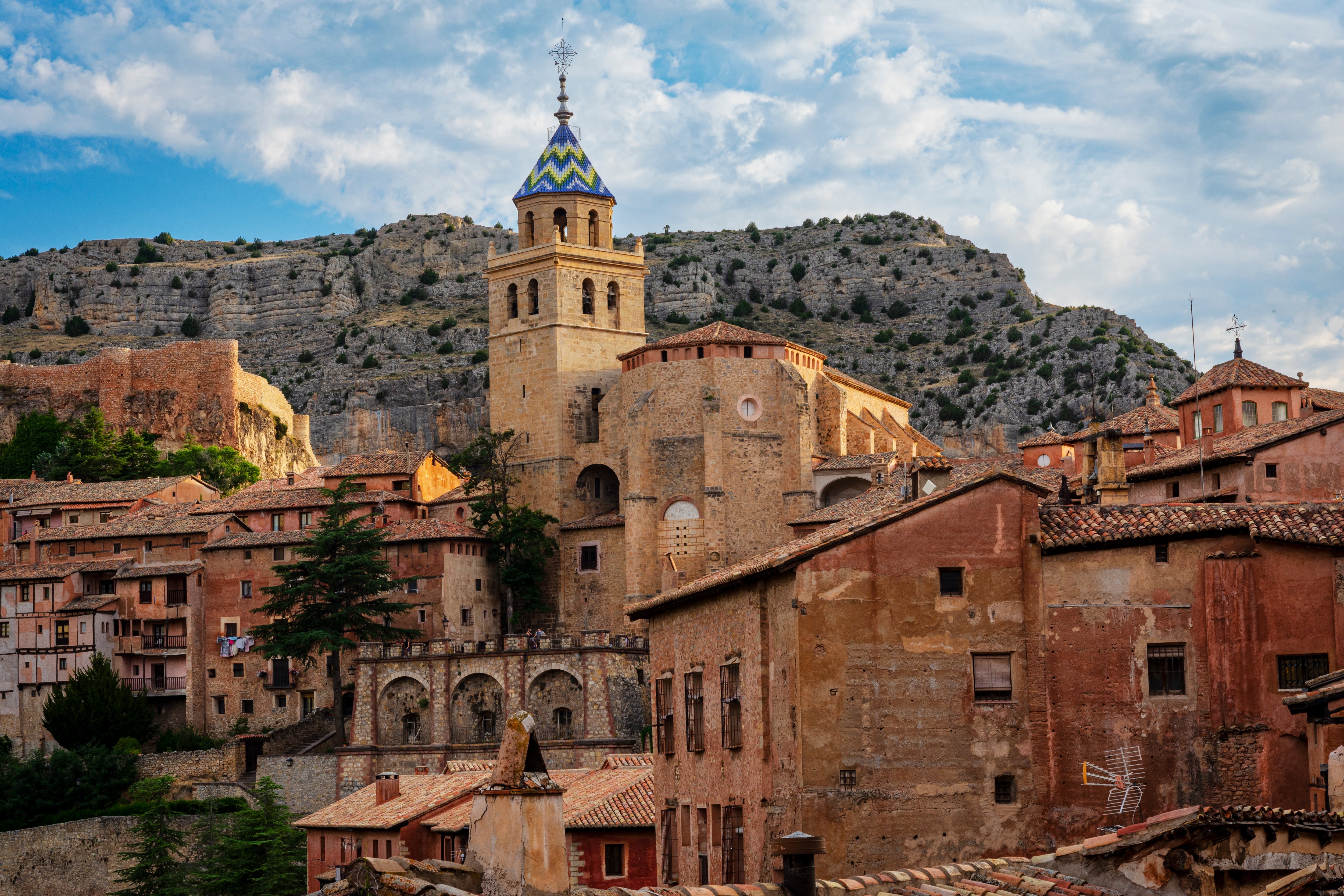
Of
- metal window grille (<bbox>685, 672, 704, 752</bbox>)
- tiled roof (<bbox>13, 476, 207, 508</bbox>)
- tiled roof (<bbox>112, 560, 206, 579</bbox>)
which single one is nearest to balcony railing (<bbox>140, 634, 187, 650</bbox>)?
tiled roof (<bbox>112, 560, 206, 579</bbox>)

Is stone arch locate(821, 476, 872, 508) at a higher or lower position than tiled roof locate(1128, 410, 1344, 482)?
higher

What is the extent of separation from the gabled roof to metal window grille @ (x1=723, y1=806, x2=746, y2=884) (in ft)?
180

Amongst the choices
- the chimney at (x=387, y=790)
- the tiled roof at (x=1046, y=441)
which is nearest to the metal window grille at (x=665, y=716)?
the chimney at (x=387, y=790)

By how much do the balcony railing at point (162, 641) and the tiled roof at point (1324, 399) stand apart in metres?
44.9

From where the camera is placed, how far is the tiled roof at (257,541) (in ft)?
254

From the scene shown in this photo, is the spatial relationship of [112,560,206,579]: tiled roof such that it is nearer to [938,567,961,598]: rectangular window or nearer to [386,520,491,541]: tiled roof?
[386,520,491,541]: tiled roof

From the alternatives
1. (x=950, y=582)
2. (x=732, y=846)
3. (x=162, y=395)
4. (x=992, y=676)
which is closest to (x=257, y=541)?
(x=162, y=395)

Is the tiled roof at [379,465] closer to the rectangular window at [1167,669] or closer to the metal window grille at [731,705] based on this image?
the metal window grille at [731,705]

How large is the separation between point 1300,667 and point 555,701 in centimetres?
4026

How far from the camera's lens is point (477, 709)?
68.4 metres

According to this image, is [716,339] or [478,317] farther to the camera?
[478,317]

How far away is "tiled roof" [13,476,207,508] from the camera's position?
88.4m

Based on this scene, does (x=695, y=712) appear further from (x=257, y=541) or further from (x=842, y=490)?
(x=257, y=541)

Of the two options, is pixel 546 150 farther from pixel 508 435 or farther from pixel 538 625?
pixel 538 625
